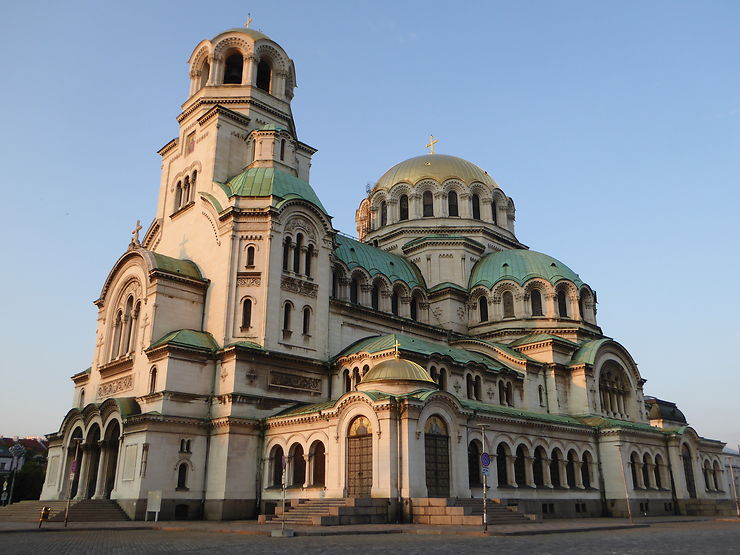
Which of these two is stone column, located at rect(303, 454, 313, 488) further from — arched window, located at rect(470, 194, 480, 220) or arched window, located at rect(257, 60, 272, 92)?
arched window, located at rect(470, 194, 480, 220)

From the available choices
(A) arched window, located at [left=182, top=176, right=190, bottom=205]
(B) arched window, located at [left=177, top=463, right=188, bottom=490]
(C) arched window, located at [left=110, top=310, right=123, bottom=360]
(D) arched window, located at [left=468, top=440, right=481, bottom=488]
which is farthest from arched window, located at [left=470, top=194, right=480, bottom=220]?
(B) arched window, located at [left=177, top=463, right=188, bottom=490]

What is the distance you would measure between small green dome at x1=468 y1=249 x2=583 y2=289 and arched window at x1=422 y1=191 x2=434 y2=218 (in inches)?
238

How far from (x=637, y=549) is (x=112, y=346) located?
105 ft

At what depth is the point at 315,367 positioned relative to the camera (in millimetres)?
36688

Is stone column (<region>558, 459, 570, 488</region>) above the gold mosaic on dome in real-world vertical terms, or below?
below

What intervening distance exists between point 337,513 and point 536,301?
27407mm

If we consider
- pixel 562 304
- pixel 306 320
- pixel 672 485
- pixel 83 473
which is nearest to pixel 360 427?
pixel 306 320

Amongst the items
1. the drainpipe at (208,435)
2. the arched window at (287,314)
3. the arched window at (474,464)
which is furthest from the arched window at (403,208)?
the arched window at (474,464)

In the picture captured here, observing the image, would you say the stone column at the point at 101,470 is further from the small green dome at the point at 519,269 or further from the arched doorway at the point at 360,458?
the small green dome at the point at 519,269

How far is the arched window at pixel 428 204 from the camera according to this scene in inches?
2114

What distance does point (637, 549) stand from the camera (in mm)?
16469

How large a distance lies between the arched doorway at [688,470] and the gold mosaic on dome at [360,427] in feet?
84.1

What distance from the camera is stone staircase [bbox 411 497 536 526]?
24.8 meters

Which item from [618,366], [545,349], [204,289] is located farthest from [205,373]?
[618,366]
